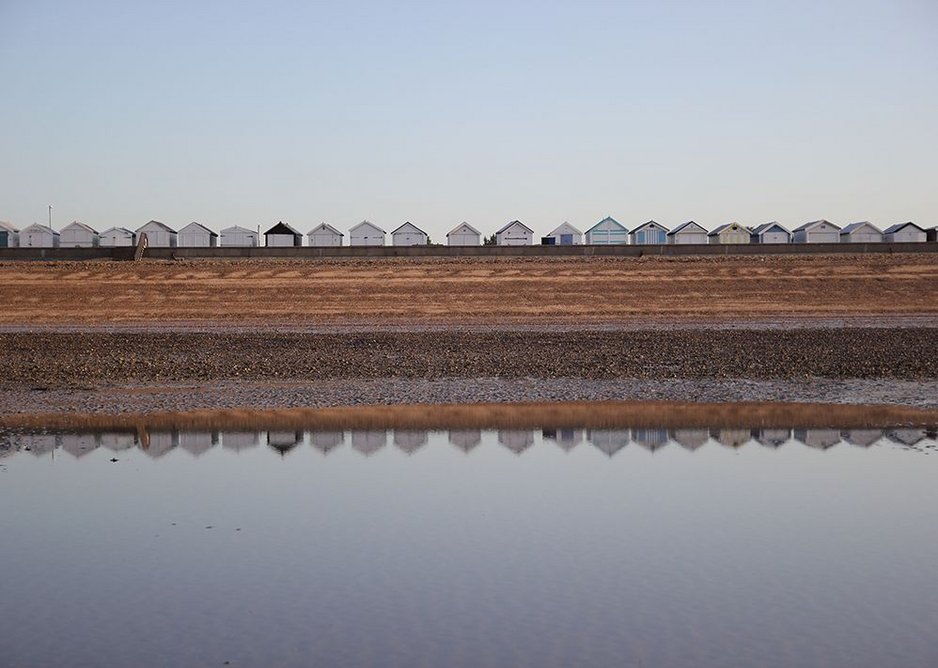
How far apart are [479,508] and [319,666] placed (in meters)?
6.76

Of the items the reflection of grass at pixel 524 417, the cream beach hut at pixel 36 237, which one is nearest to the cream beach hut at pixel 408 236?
the cream beach hut at pixel 36 237

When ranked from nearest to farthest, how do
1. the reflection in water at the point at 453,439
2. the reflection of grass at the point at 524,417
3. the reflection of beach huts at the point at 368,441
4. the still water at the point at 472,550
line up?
the still water at the point at 472,550
the reflection of beach huts at the point at 368,441
the reflection in water at the point at 453,439
the reflection of grass at the point at 524,417

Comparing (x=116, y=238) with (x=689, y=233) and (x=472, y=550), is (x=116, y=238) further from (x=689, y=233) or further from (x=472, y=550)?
(x=472, y=550)

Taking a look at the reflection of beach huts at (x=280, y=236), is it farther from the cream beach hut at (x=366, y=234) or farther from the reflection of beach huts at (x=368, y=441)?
the reflection of beach huts at (x=368, y=441)

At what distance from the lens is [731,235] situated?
110 metres

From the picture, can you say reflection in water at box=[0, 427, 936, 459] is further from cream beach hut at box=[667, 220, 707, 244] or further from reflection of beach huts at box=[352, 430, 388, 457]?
cream beach hut at box=[667, 220, 707, 244]

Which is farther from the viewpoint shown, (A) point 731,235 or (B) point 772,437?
(A) point 731,235

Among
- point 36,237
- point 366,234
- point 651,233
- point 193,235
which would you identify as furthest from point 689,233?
point 36,237

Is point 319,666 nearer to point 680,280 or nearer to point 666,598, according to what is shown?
point 666,598

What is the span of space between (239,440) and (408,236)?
283 feet

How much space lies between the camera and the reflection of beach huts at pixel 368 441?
21516mm

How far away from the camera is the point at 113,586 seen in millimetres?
12969

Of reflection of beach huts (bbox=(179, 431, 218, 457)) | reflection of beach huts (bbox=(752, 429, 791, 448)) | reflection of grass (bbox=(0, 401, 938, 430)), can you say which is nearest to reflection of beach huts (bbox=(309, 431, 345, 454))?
reflection of grass (bbox=(0, 401, 938, 430))

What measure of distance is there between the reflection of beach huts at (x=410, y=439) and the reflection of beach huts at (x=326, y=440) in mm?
1111
